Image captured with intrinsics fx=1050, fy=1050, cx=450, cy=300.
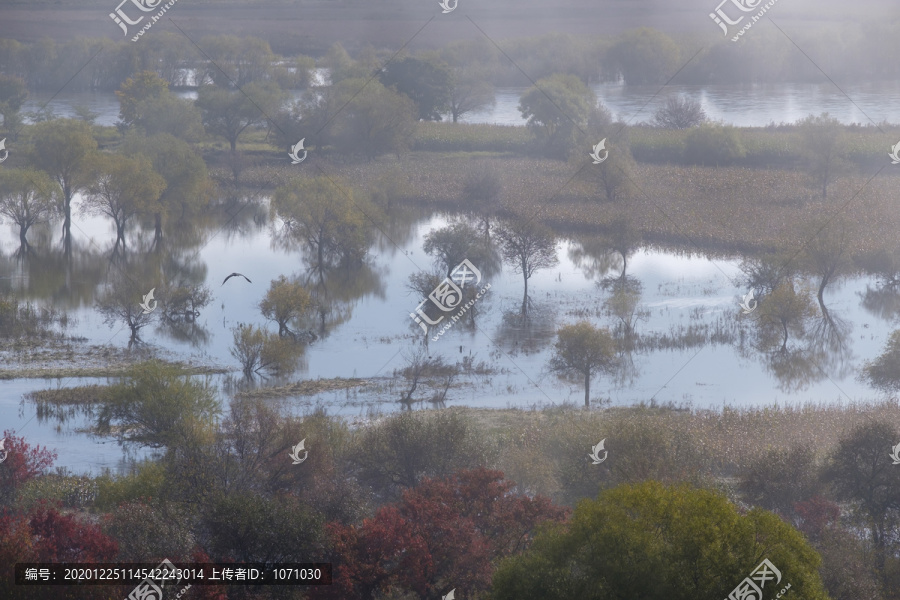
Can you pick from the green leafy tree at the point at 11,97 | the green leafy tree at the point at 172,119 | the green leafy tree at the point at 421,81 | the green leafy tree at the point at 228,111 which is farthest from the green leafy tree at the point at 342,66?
the green leafy tree at the point at 11,97

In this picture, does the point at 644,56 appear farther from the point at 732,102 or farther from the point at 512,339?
the point at 512,339

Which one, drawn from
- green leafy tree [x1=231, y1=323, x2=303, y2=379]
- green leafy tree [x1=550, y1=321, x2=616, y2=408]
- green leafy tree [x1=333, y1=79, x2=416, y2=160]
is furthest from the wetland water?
green leafy tree [x1=333, y1=79, x2=416, y2=160]

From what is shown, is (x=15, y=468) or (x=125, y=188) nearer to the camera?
(x=15, y=468)

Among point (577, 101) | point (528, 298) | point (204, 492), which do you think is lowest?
point (204, 492)

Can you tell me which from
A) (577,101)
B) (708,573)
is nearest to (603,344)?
(708,573)

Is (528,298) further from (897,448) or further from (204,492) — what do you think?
(204,492)

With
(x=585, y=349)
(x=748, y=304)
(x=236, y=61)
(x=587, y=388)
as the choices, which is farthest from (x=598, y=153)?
(x=236, y=61)
